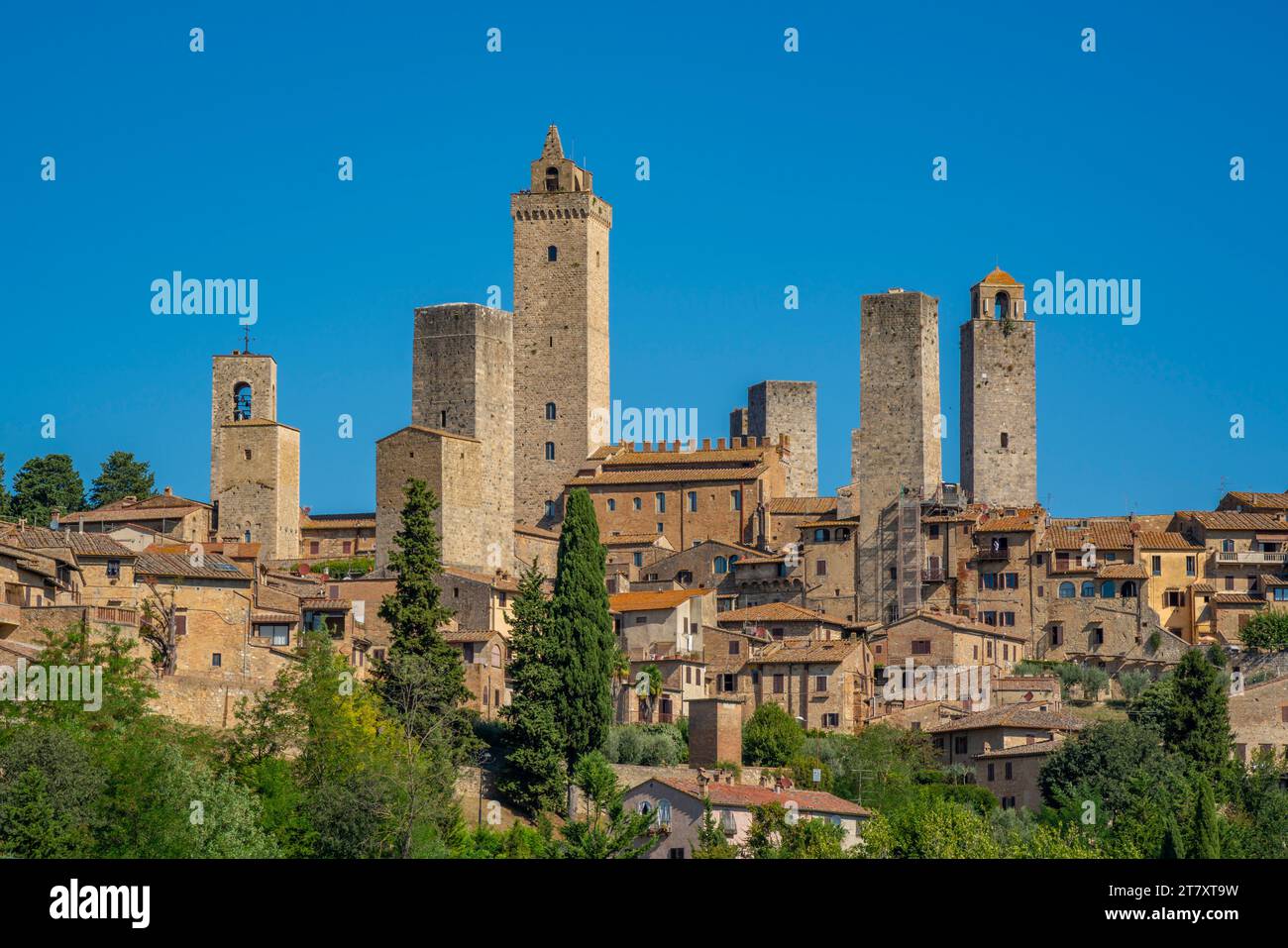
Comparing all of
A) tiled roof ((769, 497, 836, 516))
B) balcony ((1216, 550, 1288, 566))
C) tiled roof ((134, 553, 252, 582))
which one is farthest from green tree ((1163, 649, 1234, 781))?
tiled roof ((134, 553, 252, 582))

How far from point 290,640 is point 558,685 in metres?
7.38

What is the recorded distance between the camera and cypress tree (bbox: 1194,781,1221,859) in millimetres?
43844

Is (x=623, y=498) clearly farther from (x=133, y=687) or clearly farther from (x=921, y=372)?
(x=133, y=687)

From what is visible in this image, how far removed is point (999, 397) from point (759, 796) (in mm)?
39271

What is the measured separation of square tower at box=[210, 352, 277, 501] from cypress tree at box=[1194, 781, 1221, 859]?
39.8m

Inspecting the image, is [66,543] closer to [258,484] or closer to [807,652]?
[258,484]

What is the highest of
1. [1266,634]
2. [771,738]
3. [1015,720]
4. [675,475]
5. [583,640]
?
[675,475]

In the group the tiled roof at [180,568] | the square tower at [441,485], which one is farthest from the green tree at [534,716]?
the square tower at [441,485]

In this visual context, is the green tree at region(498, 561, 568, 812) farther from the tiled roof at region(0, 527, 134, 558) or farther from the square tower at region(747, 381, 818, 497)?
the square tower at region(747, 381, 818, 497)

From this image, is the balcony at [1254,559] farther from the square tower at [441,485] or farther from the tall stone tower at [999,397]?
the square tower at [441,485]

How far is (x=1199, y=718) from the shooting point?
55.6 meters

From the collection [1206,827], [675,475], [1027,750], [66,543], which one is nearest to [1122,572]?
[1027,750]
